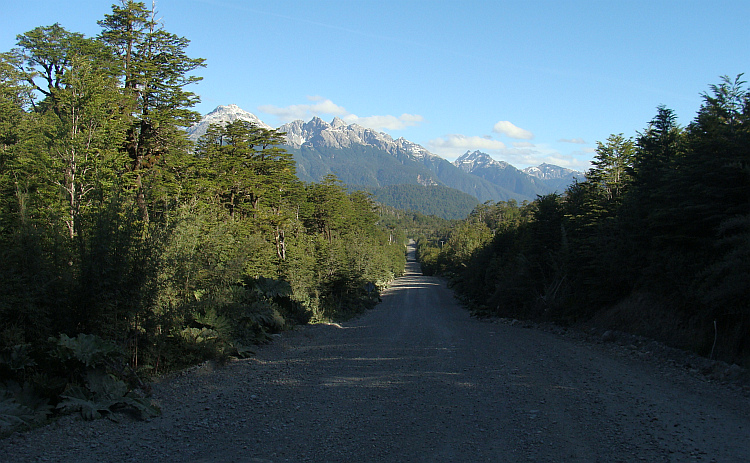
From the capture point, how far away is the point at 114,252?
825 cm

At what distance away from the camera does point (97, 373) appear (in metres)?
7.00

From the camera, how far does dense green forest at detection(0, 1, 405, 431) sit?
276 inches

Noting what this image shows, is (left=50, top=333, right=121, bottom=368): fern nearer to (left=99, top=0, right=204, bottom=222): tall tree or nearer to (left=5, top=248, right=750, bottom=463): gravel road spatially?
(left=5, top=248, right=750, bottom=463): gravel road

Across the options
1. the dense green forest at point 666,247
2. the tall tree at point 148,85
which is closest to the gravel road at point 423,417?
the dense green forest at point 666,247

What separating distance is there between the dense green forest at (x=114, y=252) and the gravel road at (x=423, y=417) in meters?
0.92

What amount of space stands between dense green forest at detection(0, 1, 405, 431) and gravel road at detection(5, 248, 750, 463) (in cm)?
92

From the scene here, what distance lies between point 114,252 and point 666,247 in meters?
14.7

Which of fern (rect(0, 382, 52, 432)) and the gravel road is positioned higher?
fern (rect(0, 382, 52, 432))

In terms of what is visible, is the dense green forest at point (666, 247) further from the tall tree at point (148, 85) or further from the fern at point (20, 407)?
the tall tree at point (148, 85)

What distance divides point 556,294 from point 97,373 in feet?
64.9

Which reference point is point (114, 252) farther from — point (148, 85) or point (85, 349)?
point (148, 85)

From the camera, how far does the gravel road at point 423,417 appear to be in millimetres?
5066

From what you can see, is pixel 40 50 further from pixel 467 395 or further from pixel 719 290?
pixel 719 290

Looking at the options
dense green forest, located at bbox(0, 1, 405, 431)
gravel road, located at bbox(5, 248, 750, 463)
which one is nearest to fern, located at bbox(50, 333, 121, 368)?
dense green forest, located at bbox(0, 1, 405, 431)
